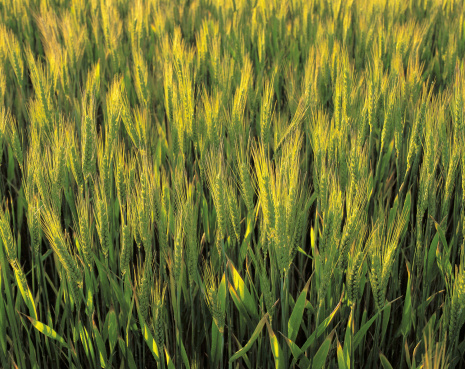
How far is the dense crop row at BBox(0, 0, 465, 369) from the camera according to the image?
2.79 feet

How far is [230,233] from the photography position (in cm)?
96

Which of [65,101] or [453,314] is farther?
[65,101]

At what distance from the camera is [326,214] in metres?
0.85

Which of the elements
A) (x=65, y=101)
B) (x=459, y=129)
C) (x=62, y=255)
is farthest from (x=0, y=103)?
(x=459, y=129)

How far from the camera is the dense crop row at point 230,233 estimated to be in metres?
0.85

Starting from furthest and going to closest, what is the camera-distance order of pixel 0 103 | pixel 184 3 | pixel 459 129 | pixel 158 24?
1. pixel 184 3
2. pixel 158 24
3. pixel 0 103
4. pixel 459 129

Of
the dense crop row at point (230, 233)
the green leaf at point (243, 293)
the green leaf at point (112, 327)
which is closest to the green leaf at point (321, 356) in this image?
the dense crop row at point (230, 233)

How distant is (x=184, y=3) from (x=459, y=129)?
7.64 ft

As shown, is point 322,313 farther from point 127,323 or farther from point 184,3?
point 184,3

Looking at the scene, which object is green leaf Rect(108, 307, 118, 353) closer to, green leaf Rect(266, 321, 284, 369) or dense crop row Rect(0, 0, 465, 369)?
dense crop row Rect(0, 0, 465, 369)

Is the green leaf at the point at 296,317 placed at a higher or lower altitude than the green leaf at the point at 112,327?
higher

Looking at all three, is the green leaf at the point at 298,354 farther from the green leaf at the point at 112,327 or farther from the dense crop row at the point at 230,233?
the green leaf at the point at 112,327

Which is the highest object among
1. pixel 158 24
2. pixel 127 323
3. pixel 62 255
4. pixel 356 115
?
pixel 158 24

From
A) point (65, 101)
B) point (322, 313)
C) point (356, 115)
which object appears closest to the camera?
point (322, 313)
